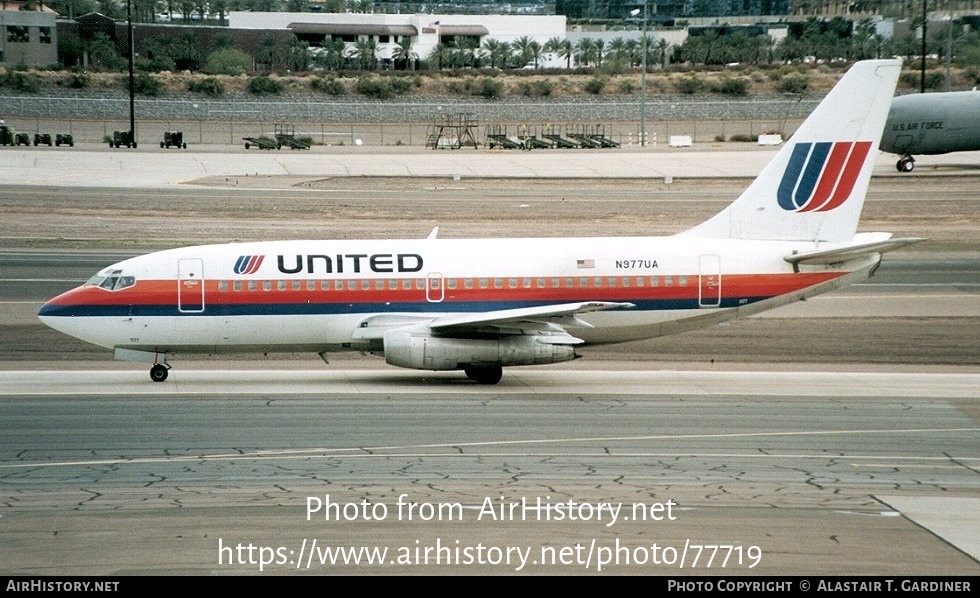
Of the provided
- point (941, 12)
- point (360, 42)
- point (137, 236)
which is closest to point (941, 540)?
point (137, 236)

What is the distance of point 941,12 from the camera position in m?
133

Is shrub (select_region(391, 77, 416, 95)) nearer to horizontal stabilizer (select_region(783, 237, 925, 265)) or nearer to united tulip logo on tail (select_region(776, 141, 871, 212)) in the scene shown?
united tulip logo on tail (select_region(776, 141, 871, 212))

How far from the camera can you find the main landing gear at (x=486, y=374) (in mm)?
30780

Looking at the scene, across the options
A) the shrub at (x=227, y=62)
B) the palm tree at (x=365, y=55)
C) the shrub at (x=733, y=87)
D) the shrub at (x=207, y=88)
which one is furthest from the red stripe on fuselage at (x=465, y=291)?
the palm tree at (x=365, y=55)

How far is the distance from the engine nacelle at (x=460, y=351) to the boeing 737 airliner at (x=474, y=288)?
0.03 meters

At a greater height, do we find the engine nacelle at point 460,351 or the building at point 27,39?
the building at point 27,39

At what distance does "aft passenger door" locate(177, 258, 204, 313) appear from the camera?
30.7 metres

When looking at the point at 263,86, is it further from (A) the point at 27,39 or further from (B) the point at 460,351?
(B) the point at 460,351

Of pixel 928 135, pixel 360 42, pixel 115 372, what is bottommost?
pixel 115 372

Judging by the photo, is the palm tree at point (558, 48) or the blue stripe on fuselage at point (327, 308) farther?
the palm tree at point (558, 48)

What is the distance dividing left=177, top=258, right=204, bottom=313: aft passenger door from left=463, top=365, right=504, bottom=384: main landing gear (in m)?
6.91

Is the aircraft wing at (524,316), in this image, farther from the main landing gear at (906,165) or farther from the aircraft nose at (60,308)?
the main landing gear at (906,165)

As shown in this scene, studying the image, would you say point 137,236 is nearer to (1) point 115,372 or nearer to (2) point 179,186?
(2) point 179,186
